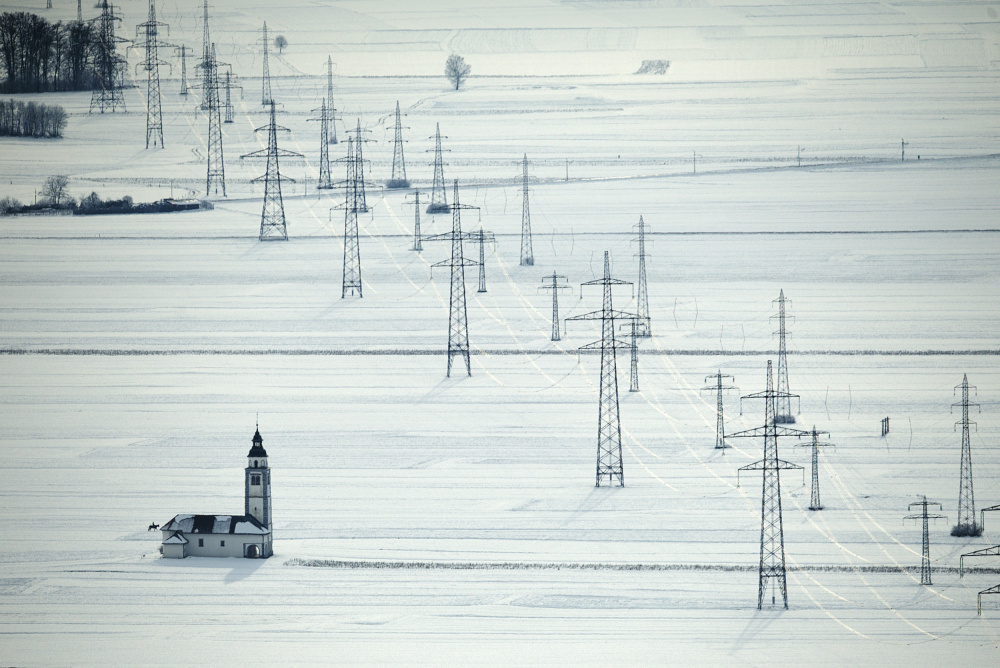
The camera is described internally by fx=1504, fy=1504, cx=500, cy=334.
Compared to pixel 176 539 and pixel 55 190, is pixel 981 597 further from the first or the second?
pixel 55 190

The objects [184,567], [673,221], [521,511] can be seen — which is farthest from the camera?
[673,221]

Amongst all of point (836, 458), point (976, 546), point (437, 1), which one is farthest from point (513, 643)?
point (437, 1)

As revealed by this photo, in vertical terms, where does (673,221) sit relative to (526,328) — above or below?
above

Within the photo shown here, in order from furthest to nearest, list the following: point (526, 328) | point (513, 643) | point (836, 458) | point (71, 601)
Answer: point (526, 328), point (836, 458), point (71, 601), point (513, 643)

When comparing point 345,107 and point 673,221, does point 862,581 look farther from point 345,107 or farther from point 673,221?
point 345,107

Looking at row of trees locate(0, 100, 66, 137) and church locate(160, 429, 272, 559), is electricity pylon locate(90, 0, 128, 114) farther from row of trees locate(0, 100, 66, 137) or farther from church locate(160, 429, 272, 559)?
church locate(160, 429, 272, 559)

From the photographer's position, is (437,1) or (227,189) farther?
(437,1)

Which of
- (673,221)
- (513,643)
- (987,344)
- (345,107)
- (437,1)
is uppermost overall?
(437,1)

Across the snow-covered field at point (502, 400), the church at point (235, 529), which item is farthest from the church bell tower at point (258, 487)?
the snow-covered field at point (502, 400)
